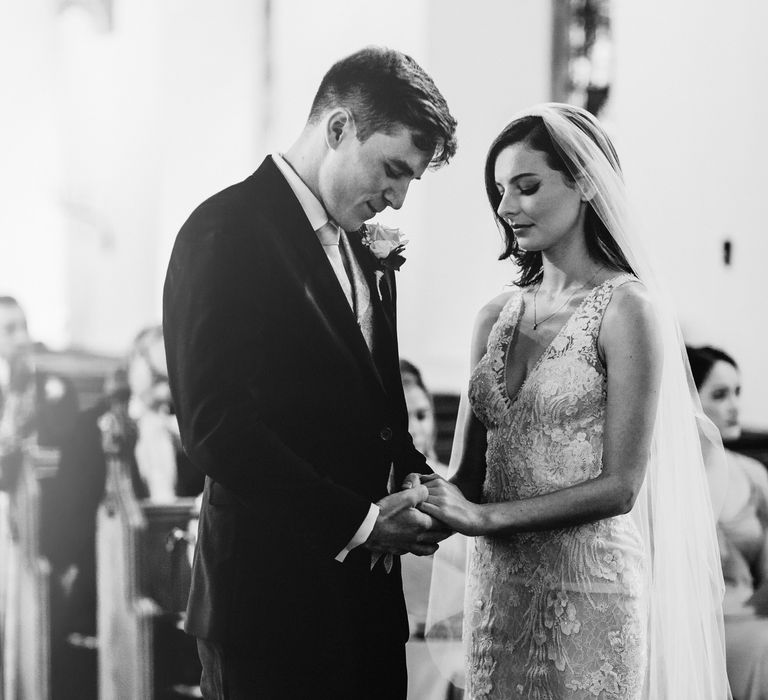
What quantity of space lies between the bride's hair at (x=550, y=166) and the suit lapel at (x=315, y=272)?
1.73 ft

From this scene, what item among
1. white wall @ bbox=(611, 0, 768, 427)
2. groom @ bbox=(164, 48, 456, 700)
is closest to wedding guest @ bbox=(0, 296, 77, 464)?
groom @ bbox=(164, 48, 456, 700)

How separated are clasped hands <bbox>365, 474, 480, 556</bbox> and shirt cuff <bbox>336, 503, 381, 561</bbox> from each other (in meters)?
0.03

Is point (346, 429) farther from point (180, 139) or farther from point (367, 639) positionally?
point (180, 139)

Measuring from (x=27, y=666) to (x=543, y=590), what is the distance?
72.0 inches

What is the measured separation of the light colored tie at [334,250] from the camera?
1.90 m

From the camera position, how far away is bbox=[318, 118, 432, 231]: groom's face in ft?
6.08

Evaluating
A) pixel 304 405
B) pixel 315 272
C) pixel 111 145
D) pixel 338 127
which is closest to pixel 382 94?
pixel 338 127

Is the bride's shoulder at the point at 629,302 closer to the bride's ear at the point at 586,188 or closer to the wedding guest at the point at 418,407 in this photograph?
the bride's ear at the point at 586,188

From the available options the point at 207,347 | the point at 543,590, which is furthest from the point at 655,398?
the point at 207,347

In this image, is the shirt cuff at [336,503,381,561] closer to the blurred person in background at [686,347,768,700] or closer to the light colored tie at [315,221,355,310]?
the light colored tie at [315,221,355,310]

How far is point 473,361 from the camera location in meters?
2.28

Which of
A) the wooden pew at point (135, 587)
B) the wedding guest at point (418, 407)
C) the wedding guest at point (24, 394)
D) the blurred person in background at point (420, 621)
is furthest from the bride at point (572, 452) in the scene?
the wedding guest at point (24, 394)

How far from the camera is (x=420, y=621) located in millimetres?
3104

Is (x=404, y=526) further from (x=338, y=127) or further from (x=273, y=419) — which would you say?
(x=338, y=127)
